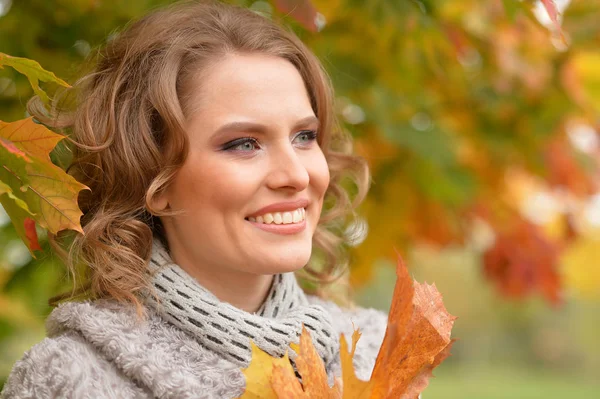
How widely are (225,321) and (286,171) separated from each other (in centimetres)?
32

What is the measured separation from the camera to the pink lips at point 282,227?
1.59m

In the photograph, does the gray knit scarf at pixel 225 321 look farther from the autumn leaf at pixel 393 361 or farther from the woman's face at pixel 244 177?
the autumn leaf at pixel 393 361

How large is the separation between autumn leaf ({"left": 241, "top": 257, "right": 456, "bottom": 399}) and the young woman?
0.94ft

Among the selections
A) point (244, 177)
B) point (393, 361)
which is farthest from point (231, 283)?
point (393, 361)

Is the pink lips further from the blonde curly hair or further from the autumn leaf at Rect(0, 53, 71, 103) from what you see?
the autumn leaf at Rect(0, 53, 71, 103)

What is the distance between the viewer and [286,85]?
1683mm

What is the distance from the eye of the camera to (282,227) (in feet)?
5.26

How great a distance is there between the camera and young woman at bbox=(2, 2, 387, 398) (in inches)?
59.6

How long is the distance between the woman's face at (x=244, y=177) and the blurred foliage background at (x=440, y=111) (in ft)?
0.85

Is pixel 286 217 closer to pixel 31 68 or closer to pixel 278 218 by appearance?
pixel 278 218

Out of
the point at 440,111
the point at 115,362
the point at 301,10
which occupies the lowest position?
the point at 115,362

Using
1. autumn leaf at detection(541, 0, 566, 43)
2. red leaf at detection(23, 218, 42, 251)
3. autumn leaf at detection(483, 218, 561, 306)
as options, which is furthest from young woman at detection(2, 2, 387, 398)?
autumn leaf at detection(483, 218, 561, 306)

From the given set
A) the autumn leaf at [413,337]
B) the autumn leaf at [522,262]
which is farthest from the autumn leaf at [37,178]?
the autumn leaf at [522,262]

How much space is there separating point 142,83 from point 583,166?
2.45m
